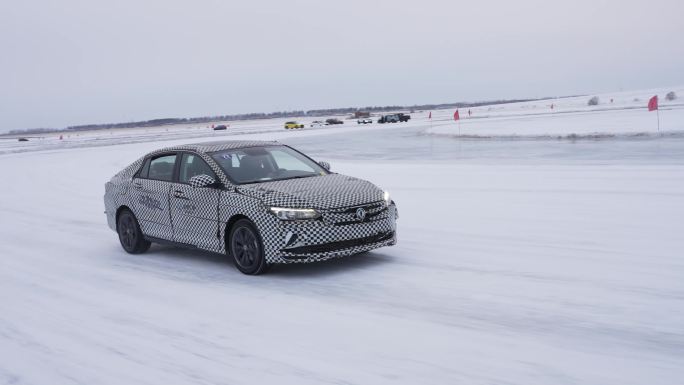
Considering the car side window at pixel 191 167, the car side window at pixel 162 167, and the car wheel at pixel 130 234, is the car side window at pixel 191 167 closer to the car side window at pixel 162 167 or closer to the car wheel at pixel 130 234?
the car side window at pixel 162 167

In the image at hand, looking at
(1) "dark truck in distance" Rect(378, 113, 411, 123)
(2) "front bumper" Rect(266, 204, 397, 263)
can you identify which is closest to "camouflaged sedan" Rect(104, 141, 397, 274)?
(2) "front bumper" Rect(266, 204, 397, 263)

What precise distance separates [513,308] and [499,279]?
1.10 meters

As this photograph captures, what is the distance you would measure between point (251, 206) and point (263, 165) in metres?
1.18

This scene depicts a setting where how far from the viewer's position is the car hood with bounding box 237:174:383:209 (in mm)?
8148

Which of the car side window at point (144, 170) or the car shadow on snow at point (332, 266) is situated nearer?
the car shadow on snow at point (332, 266)

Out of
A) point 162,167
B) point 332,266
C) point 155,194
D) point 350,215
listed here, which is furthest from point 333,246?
point 162,167

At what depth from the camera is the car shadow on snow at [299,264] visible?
8.63 m

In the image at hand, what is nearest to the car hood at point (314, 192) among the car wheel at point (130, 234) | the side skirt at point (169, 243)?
the side skirt at point (169, 243)

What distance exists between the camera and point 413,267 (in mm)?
8500

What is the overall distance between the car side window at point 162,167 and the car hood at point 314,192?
159cm

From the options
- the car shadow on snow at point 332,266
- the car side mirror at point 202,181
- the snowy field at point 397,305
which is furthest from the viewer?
the car side mirror at point 202,181

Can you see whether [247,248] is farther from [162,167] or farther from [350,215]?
[162,167]

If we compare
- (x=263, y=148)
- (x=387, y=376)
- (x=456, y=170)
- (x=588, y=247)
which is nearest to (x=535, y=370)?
(x=387, y=376)

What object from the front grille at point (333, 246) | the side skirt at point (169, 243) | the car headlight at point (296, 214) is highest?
the car headlight at point (296, 214)
